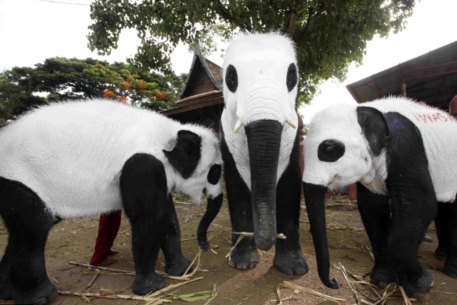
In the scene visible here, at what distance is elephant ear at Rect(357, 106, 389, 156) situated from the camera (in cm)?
243

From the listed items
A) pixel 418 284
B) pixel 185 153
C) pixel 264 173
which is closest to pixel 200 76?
pixel 185 153

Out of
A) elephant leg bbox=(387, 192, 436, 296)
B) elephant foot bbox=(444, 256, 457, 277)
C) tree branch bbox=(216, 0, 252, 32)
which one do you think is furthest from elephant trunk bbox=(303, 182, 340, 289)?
tree branch bbox=(216, 0, 252, 32)

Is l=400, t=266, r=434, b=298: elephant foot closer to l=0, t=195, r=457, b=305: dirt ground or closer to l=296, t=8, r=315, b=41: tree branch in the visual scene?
l=0, t=195, r=457, b=305: dirt ground

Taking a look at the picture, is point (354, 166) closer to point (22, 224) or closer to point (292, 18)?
point (22, 224)

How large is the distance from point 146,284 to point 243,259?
1000 mm

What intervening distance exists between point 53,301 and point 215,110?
8510 mm

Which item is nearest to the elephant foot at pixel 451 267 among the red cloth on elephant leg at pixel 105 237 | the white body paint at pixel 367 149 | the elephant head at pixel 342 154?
the white body paint at pixel 367 149

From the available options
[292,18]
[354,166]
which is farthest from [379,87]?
[354,166]

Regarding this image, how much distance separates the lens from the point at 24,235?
7.64 feet

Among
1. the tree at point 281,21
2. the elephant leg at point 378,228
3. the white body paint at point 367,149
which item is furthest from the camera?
the tree at point 281,21

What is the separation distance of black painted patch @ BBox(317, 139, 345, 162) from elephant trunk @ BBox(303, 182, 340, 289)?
0.24m

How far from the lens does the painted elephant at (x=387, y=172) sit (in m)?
2.29

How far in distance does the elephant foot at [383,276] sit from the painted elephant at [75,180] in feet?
6.39

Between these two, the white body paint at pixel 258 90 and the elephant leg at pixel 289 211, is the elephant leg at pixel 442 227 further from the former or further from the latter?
the white body paint at pixel 258 90
